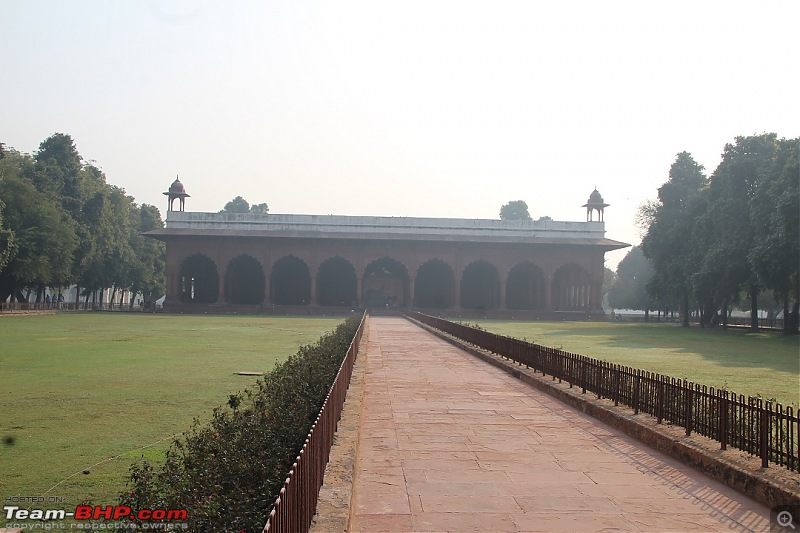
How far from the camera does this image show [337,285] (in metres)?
53.6

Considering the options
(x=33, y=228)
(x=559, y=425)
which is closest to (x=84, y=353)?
(x=559, y=425)

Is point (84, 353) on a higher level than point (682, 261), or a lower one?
lower

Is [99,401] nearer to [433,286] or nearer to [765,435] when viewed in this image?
[765,435]

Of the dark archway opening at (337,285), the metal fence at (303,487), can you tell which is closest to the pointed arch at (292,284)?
the dark archway opening at (337,285)

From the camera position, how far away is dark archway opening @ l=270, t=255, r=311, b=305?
52.5m

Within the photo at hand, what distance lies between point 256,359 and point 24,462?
28.9 ft


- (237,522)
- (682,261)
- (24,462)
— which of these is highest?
(682,261)

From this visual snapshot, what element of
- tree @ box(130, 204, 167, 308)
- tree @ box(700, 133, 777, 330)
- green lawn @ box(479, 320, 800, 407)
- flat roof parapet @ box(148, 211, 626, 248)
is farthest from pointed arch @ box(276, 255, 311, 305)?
green lawn @ box(479, 320, 800, 407)

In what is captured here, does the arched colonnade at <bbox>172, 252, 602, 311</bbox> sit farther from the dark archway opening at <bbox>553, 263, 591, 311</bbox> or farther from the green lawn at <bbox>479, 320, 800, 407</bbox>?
the green lawn at <bbox>479, 320, 800, 407</bbox>

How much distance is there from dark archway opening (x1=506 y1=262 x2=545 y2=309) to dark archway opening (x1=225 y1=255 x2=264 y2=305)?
18.0 meters

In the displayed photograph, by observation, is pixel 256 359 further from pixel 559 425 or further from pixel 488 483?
pixel 488 483

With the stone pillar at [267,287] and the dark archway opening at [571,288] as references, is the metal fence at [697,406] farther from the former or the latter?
the dark archway opening at [571,288]

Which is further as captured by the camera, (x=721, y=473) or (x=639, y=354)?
(x=639, y=354)

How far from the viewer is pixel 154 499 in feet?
13.7
